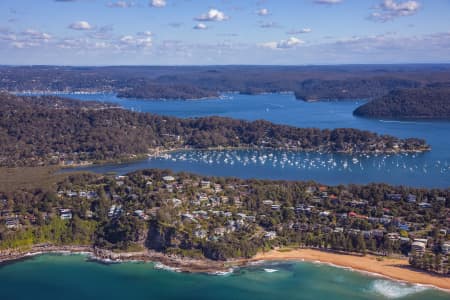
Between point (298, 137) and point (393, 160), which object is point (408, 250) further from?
point (298, 137)

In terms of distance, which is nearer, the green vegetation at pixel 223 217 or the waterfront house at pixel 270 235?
the green vegetation at pixel 223 217

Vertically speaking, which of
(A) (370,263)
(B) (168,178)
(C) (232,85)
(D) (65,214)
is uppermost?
(C) (232,85)

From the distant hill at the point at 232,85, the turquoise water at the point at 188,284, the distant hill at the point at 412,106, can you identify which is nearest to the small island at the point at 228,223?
the turquoise water at the point at 188,284

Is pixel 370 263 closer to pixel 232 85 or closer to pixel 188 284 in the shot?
pixel 188 284

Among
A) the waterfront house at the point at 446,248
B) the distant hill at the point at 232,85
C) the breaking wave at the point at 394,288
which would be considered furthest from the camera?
the distant hill at the point at 232,85

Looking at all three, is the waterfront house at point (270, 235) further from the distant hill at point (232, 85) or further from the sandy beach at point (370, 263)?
the distant hill at point (232, 85)

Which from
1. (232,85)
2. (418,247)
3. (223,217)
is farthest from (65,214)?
(232,85)

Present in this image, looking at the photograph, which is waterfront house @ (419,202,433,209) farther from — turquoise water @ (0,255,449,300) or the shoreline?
turquoise water @ (0,255,449,300)

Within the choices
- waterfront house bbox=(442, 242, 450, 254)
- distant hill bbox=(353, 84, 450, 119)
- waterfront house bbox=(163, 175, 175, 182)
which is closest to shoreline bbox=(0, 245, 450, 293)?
waterfront house bbox=(442, 242, 450, 254)
